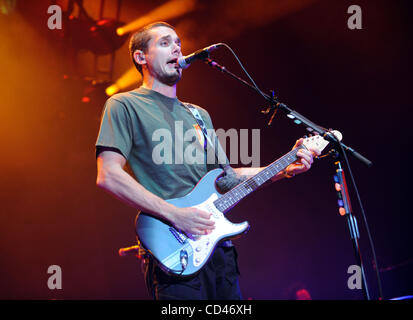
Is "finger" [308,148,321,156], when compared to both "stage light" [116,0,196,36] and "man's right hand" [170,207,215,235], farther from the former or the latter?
"stage light" [116,0,196,36]

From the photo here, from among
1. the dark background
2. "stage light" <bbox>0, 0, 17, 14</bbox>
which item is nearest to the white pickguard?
the dark background

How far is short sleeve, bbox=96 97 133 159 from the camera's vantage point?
2109 millimetres

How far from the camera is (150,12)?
5176 millimetres

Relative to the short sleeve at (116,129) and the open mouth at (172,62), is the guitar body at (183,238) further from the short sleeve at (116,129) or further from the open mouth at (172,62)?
the open mouth at (172,62)

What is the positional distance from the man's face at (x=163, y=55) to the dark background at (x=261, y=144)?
266 centimetres

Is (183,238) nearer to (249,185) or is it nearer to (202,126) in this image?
(249,185)

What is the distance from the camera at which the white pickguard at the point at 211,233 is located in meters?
2.06

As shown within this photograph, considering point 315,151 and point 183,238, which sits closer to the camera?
point 183,238

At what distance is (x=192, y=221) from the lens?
6.91 ft

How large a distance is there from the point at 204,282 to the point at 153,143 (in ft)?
3.04

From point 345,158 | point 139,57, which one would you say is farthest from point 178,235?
point 139,57

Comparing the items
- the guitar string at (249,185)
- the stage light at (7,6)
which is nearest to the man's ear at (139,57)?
the guitar string at (249,185)
